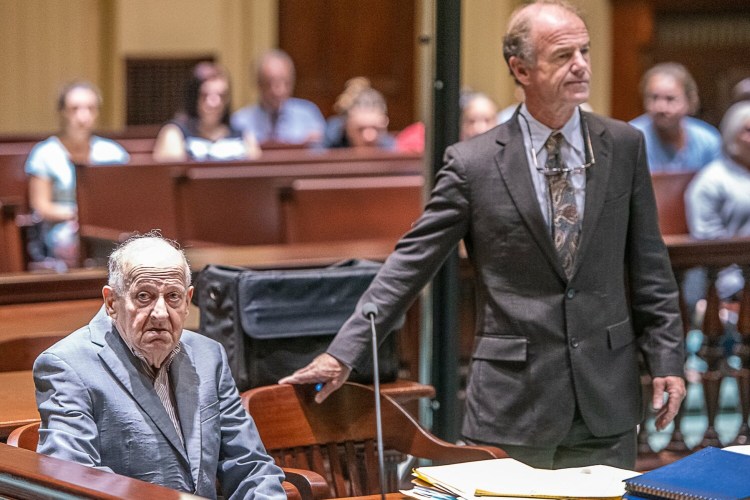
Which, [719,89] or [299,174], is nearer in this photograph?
[299,174]

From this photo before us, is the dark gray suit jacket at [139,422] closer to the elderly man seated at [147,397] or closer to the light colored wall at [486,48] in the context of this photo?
the elderly man seated at [147,397]

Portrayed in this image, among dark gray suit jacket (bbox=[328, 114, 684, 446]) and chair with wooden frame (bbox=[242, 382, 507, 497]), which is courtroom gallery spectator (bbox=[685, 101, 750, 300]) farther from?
chair with wooden frame (bbox=[242, 382, 507, 497])

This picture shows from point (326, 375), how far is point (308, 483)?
30 cm

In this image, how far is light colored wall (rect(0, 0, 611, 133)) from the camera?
11.8 m

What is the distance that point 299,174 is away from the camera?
21.9ft

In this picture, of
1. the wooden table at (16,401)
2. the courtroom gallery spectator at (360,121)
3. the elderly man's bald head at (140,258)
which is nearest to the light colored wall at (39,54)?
the courtroom gallery spectator at (360,121)

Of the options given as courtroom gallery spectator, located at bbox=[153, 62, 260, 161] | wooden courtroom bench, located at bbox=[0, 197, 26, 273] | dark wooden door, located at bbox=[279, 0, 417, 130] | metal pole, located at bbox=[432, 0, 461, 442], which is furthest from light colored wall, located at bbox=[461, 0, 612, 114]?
metal pole, located at bbox=[432, 0, 461, 442]

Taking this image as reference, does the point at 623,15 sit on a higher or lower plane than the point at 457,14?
higher

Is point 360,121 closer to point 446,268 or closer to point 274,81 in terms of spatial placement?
point 274,81

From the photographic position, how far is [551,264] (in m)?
2.78

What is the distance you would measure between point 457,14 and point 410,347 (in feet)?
3.84

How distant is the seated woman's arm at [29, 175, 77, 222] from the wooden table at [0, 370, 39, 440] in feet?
12.7

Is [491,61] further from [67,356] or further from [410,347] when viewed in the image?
[67,356]

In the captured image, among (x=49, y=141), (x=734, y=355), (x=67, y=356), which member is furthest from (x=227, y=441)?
(x=49, y=141)
